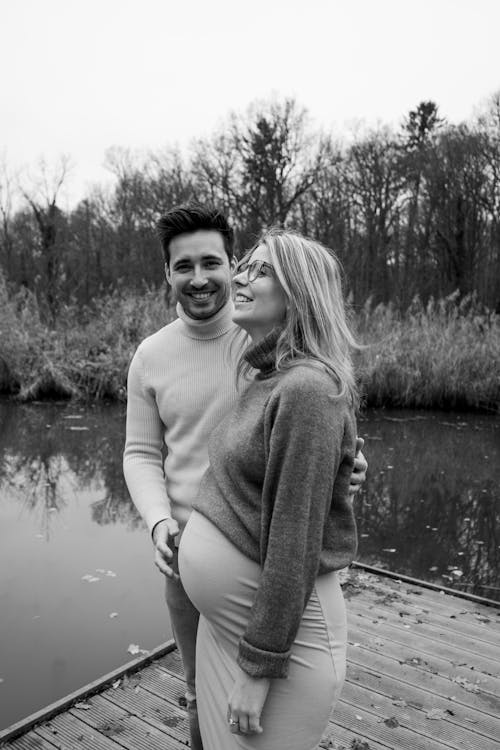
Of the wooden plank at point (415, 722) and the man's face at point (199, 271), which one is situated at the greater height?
the man's face at point (199, 271)

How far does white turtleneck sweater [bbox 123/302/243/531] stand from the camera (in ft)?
6.21

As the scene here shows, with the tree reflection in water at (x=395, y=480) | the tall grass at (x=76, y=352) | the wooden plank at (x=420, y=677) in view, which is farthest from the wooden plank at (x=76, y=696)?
the tall grass at (x=76, y=352)

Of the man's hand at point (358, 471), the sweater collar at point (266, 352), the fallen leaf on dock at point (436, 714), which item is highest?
the sweater collar at point (266, 352)

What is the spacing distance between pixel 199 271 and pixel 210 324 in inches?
6.4

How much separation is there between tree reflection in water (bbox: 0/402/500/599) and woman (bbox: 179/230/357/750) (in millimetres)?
4018

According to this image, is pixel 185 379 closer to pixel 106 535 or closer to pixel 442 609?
pixel 442 609

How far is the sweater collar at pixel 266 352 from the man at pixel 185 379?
412 mm

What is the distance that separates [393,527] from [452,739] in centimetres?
384

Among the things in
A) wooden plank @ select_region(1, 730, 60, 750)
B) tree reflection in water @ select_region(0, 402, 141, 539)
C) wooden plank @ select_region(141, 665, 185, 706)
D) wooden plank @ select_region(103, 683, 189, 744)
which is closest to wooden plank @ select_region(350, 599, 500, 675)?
wooden plank @ select_region(141, 665, 185, 706)

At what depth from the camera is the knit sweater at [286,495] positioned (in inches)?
49.8

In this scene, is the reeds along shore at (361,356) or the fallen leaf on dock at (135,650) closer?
the fallen leaf on dock at (135,650)

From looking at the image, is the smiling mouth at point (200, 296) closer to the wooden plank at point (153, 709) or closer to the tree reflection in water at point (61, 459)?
the wooden plank at point (153, 709)

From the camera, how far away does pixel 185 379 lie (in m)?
1.93

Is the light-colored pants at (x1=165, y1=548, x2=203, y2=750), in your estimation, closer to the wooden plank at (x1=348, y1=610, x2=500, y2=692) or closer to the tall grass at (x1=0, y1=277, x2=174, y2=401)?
the wooden plank at (x1=348, y1=610, x2=500, y2=692)
